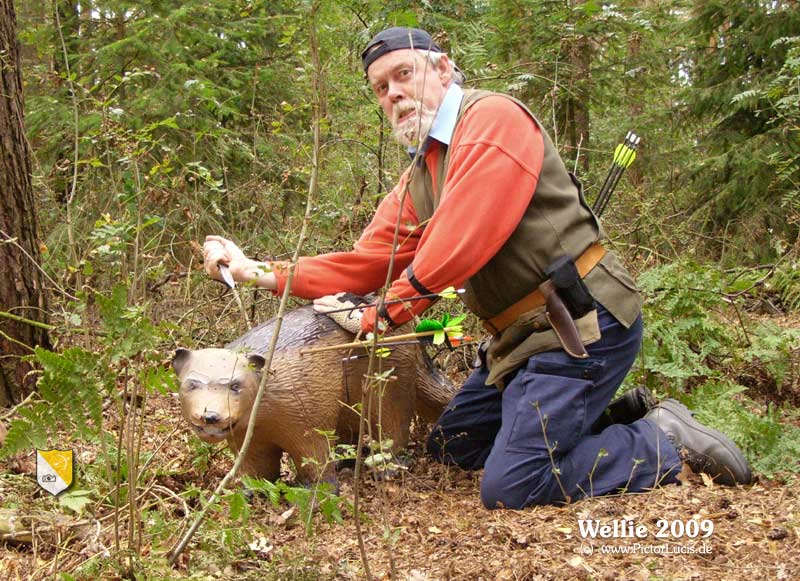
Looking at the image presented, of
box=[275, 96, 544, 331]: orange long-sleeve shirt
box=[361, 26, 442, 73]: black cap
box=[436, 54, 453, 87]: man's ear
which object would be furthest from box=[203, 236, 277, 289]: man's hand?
box=[436, 54, 453, 87]: man's ear

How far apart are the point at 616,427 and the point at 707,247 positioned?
5782 millimetres

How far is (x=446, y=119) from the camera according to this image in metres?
3.63

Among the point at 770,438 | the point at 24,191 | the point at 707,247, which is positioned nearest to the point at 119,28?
the point at 24,191

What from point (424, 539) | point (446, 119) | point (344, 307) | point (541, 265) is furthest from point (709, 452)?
point (446, 119)

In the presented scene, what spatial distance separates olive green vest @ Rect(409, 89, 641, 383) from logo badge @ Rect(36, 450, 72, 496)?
1782 mm

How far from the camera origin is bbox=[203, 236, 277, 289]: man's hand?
355 cm

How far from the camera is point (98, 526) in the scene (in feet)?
8.74

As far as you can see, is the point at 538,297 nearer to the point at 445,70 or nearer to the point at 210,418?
the point at 445,70

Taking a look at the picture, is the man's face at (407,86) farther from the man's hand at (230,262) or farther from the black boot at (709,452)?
the black boot at (709,452)

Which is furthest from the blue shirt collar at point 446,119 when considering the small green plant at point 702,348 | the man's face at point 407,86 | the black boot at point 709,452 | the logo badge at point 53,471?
the logo badge at point 53,471

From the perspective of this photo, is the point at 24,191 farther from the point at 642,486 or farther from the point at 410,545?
the point at 642,486

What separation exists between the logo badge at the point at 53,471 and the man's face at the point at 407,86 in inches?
80.0

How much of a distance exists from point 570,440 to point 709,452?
666mm

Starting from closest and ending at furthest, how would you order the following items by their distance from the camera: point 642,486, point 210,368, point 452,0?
point 210,368 < point 642,486 < point 452,0
